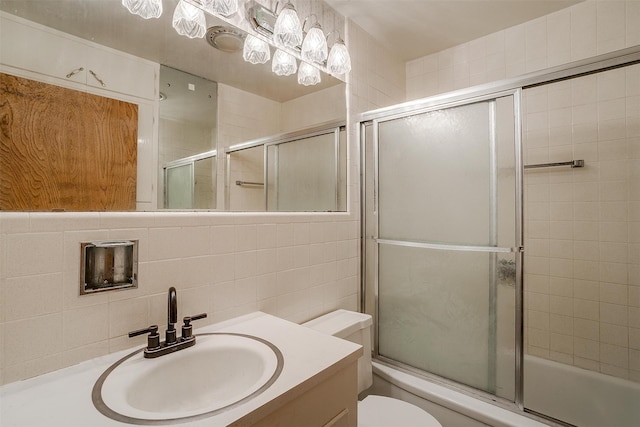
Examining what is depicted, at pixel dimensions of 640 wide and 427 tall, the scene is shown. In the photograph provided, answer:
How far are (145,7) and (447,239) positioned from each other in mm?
1517

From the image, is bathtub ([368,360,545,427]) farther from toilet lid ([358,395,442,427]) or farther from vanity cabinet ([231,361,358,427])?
vanity cabinet ([231,361,358,427])

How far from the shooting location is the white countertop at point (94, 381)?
609 millimetres

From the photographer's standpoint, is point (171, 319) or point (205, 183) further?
point (205, 183)

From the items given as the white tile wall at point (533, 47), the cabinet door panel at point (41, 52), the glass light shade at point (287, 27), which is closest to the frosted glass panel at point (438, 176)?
the glass light shade at point (287, 27)

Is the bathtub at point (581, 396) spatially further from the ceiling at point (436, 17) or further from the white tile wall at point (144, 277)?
the ceiling at point (436, 17)

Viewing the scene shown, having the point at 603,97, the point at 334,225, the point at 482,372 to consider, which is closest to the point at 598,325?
the point at 482,372

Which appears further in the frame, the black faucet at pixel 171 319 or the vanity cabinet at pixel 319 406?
the black faucet at pixel 171 319

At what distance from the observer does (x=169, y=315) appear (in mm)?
902

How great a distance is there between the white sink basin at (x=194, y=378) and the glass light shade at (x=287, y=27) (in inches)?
50.6

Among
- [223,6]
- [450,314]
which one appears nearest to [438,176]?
[450,314]

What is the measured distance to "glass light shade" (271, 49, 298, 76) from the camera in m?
1.44

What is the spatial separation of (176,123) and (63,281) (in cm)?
58

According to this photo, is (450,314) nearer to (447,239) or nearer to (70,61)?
(447,239)

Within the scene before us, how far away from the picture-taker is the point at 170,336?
90 centimetres
